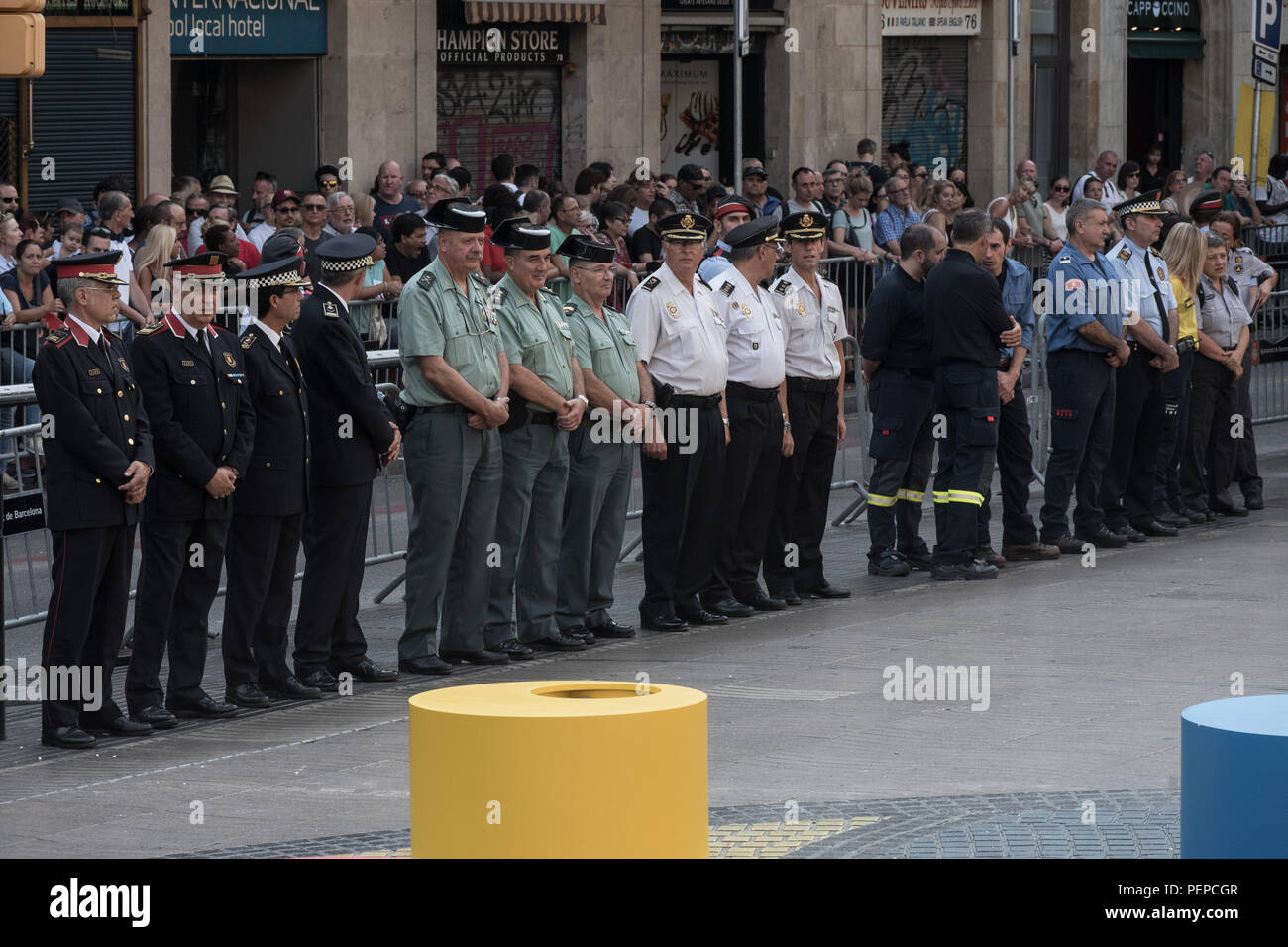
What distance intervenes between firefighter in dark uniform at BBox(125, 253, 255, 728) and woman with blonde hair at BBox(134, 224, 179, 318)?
5209mm

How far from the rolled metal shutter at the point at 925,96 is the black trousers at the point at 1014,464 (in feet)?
55.5

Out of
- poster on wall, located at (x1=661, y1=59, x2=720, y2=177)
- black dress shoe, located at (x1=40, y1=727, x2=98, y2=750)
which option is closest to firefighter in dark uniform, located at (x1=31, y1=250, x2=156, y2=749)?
black dress shoe, located at (x1=40, y1=727, x2=98, y2=750)

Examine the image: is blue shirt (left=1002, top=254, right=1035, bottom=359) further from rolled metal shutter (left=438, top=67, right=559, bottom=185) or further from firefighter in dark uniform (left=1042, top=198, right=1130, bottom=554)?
rolled metal shutter (left=438, top=67, right=559, bottom=185)

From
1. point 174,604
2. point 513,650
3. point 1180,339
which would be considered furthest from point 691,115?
point 174,604

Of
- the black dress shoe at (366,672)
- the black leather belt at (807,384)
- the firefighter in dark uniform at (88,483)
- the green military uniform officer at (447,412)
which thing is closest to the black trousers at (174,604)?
the firefighter in dark uniform at (88,483)

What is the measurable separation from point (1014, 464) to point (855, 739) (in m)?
4.85

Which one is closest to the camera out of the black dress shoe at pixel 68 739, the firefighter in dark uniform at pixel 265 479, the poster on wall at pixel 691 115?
the black dress shoe at pixel 68 739

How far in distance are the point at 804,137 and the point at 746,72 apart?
1.12 metres

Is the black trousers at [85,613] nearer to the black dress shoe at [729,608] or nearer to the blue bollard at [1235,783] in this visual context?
the black dress shoe at [729,608]

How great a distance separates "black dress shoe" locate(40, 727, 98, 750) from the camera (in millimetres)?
8945

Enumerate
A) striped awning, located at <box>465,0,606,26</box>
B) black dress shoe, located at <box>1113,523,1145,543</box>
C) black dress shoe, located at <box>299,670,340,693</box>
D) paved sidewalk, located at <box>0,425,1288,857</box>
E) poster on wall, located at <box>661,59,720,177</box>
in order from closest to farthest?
paved sidewalk, located at <box>0,425,1288,857</box> → black dress shoe, located at <box>299,670,340,693</box> → black dress shoe, located at <box>1113,523,1145,543</box> → striped awning, located at <box>465,0,606,26</box> → poster on wall, located at <box>661,59,720,177</box>

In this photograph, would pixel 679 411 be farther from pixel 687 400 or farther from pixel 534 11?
pixel 534 11

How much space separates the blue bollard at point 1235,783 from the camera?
16.0 feet

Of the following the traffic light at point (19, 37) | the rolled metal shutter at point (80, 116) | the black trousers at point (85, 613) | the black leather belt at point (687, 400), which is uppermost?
the rolled metal shutter at point (80, 116)
